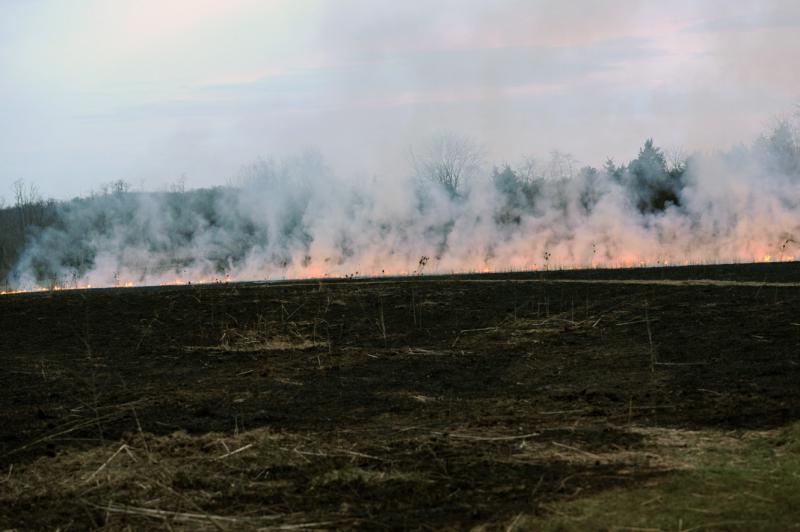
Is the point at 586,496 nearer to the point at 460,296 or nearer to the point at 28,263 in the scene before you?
the point at 460,296

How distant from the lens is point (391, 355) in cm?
1483

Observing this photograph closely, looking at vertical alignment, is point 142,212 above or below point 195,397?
above

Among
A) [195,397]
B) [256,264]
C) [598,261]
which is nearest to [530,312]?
[195,397]

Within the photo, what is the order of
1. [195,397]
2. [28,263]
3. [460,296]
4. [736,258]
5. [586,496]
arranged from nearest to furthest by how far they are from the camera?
[586,496]
[195,397]
[460,296]
[736,258]
[28,263]

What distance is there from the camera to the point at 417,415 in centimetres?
1036

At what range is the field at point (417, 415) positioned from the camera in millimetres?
6977

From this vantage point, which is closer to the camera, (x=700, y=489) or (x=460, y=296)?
(x=700, y=489)

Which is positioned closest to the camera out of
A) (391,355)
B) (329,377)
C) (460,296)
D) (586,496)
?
(586,496)

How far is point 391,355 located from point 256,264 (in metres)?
23.5

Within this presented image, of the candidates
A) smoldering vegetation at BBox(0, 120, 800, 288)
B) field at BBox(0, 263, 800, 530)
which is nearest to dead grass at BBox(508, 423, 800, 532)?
field at BBox(0, 263, 800, 530)

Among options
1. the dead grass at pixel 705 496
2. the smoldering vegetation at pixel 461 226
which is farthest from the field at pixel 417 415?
the smoldering vegetation at pixel 461 226

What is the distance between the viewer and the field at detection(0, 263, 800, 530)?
698cm

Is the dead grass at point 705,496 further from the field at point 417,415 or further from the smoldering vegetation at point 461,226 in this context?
the smoldering vegetation at point 461,226

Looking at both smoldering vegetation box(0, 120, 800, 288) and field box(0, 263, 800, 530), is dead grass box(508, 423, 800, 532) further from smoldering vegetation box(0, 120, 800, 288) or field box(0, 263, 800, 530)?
smoldering vegetation box(0, 120, 800, 288)
